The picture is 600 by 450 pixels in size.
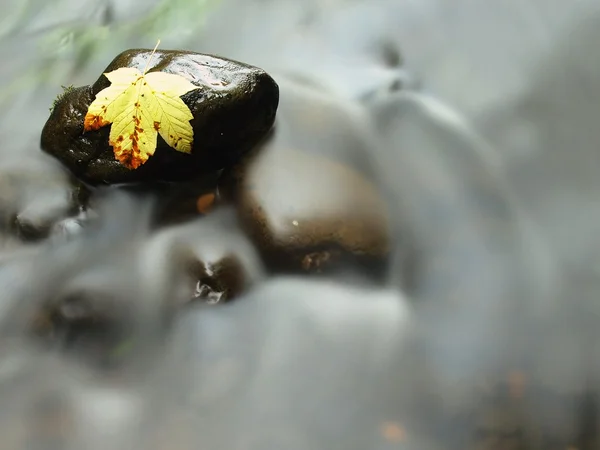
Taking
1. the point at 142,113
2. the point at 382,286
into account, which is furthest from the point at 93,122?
the point at 382,286

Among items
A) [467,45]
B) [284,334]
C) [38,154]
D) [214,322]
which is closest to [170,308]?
[214,322]

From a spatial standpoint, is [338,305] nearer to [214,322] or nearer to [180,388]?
[214,322]

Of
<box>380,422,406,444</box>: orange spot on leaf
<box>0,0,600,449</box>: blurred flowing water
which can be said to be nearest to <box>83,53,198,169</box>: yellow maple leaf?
<box>0,0,600,449</box>: blurred flowing water

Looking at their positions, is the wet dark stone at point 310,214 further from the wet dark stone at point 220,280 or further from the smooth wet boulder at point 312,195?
the wet dark stone at point 220,280

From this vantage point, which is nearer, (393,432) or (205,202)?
(393,432)

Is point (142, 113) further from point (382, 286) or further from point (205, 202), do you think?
point (382, 286)

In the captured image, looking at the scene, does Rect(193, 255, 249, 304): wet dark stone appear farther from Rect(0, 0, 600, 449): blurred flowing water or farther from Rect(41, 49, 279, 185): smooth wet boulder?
Rect(41, 49, 279, 185): smooth wet boulder
